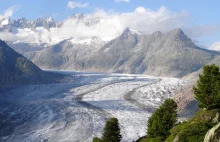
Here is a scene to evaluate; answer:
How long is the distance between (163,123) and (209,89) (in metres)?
7.72

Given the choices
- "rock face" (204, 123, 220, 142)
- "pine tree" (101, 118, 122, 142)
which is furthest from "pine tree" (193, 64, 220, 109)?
"pine tree" (101, 118, 122, 142)

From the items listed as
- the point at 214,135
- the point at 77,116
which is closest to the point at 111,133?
the point at 214,135

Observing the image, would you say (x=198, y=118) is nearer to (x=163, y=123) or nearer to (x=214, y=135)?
(x=163, y=123)

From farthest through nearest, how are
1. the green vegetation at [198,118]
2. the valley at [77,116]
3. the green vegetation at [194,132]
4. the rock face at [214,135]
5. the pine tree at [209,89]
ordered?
1. the valley at [77,116]
2. the pine tree at [209,89]
3. the green vegetation at [198,118]
4. the green vegetation at [194,132]
5. the rock face at [214,135]

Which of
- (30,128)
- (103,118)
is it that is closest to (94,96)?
(103,118)

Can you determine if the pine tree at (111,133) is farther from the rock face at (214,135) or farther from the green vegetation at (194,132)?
the rock face at (214,135)

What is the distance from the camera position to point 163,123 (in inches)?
1817

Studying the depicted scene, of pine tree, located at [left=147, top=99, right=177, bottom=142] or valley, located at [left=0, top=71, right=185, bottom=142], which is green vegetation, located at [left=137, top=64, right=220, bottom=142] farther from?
valley, located at [left=0, top=71, right=185, bottom=142]

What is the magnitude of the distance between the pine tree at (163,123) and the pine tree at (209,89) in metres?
4.93

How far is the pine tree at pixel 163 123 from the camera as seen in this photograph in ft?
150

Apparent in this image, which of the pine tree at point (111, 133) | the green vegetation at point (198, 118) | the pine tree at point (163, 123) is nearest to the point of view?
the green vegetation at point (198, 118)

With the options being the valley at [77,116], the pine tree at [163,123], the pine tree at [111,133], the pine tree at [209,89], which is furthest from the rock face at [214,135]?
the valley at [77,116]

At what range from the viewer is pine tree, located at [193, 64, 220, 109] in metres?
41.5

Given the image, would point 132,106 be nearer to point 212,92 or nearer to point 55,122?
point 55,122
